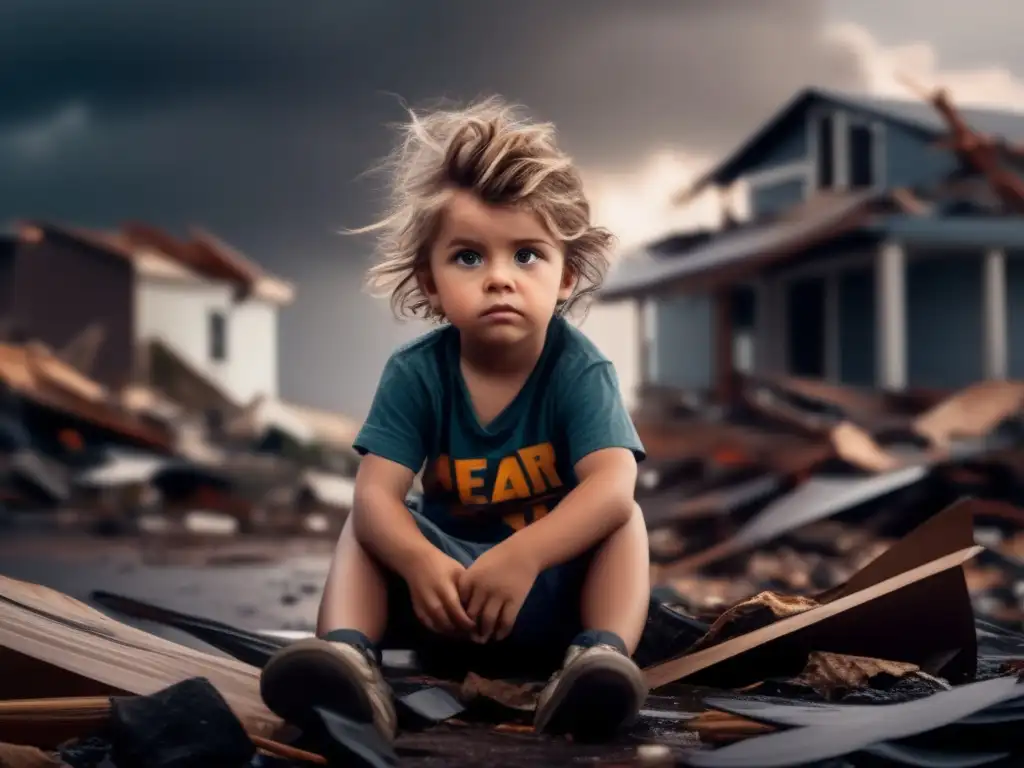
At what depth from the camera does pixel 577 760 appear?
1.80 meters

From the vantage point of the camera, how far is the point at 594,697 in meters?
1.90

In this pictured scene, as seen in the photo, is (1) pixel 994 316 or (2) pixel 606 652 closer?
(2) pixel 606 652

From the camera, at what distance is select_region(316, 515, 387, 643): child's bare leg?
2.20 metres

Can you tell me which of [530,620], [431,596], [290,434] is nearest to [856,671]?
[530,620]

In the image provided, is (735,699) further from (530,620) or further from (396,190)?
(396,190)

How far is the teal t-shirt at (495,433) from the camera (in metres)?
2.32

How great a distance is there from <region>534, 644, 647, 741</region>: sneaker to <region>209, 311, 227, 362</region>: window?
1497 centimetres

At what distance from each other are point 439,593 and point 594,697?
0.35m

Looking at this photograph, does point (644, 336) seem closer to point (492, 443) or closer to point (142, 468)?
point (142, 468)

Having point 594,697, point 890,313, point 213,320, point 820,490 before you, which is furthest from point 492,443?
point 213,320

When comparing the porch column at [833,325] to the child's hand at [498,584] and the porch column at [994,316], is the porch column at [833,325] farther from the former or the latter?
the child's hand at [498,584]

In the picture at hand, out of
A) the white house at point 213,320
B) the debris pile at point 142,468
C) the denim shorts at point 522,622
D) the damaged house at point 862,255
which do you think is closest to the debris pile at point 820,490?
the damaged house at point 862,255

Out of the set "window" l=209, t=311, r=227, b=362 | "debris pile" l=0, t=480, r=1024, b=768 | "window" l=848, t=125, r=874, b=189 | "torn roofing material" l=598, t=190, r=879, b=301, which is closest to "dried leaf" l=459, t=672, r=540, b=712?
"debris pile" l=0, t=480, r=1024, b=768

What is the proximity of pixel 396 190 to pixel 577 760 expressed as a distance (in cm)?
124
